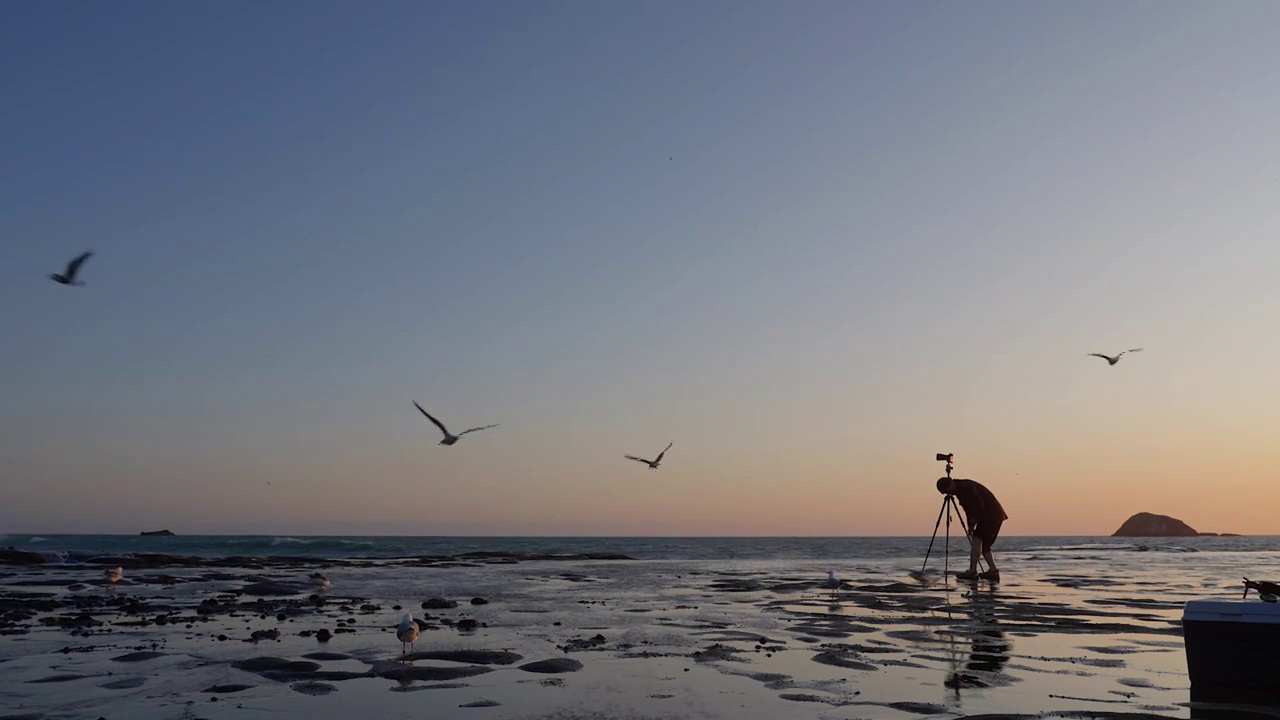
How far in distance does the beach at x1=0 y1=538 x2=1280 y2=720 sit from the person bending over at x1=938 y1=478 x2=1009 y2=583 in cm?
297

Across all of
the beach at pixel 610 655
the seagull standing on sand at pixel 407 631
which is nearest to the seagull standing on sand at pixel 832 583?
the beach at pixel 610 655

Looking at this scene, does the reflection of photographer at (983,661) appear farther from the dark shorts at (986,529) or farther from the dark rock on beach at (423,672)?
the dark shorts at (986,529)

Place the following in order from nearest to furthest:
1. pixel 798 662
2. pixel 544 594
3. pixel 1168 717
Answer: pixel 1168 717, pixel 798 662, pixel 544 594

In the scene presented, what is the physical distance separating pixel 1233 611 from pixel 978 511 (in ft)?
61.5

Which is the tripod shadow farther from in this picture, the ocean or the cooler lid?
the ocean

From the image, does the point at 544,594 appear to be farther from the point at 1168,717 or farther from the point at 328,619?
the point at 1168,717

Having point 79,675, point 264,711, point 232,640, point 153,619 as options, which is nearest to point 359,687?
point 264,711

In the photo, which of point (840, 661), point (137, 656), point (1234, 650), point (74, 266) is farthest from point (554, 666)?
point (74, 266)

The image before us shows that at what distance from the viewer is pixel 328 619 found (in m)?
18.9

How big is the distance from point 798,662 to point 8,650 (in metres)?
11.9

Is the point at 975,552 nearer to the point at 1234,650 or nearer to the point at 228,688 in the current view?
the point at 1234,650

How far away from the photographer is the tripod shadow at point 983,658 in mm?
10936

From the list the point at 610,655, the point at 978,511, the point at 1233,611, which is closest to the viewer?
the point at 1233,611

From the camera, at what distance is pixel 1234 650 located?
9.98 meters
